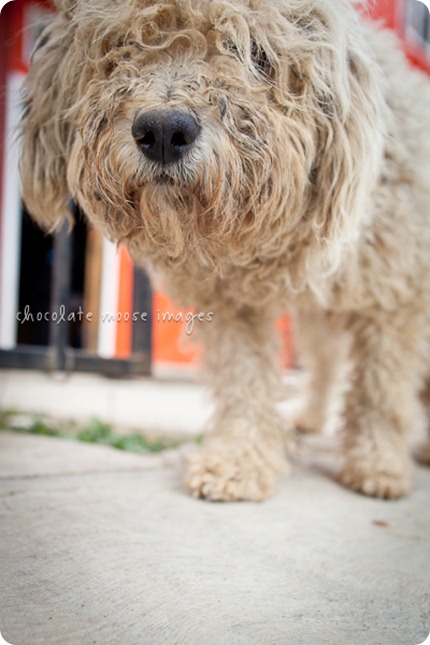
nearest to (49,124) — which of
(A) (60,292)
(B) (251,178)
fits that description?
(B) (251,178)

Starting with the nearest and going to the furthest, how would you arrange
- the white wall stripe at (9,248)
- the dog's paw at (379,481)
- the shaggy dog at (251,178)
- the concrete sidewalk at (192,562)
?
the concrete sidewalk at (192,562) → the shaggy dog at (251,178) → the dog's paw at (379,481) → the white wall stripe at (9,248)

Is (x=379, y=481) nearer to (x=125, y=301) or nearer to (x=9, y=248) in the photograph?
(x=125, y=301)

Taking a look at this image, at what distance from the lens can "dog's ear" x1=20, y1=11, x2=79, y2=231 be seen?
1.99 metres

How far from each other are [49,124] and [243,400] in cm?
130

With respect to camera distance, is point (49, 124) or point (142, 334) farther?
point (142, 334)

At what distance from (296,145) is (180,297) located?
821 millimetres

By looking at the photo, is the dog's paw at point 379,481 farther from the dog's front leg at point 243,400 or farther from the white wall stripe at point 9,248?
the white wall stripe at point 9,248

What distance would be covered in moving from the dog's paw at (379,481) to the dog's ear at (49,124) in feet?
5.33

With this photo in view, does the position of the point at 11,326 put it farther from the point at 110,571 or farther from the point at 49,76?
the point at 110,571

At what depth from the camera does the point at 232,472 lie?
7.85 feet

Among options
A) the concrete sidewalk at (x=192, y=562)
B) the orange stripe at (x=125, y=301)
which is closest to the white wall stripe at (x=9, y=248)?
the orange stripe at (x=125, y=301)

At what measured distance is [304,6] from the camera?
1876 millimetres

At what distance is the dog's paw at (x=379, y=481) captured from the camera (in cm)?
261

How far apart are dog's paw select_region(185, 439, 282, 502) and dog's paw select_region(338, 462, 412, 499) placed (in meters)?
0.37
